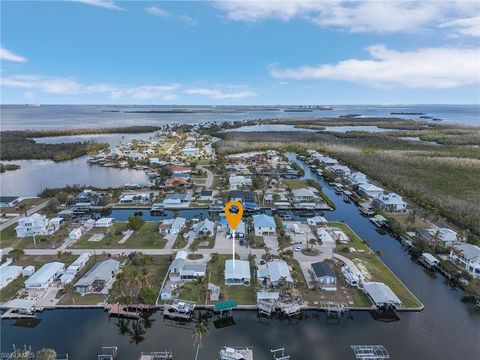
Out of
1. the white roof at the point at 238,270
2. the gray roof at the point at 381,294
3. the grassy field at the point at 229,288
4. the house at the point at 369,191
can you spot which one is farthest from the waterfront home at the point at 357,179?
the grassy field at the point at 229,288

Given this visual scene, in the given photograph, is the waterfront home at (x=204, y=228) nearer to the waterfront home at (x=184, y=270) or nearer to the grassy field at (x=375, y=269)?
the waterfront home at (x=184, y=270)

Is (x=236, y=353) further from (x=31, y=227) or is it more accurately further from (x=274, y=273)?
(x=31, y=227)

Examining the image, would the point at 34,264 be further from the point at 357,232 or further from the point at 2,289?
the point at 357,232

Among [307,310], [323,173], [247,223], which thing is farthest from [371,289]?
[323,173]

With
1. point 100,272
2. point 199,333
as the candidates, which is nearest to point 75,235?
point 100,272

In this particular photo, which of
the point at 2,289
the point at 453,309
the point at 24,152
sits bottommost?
the point at 453,309
